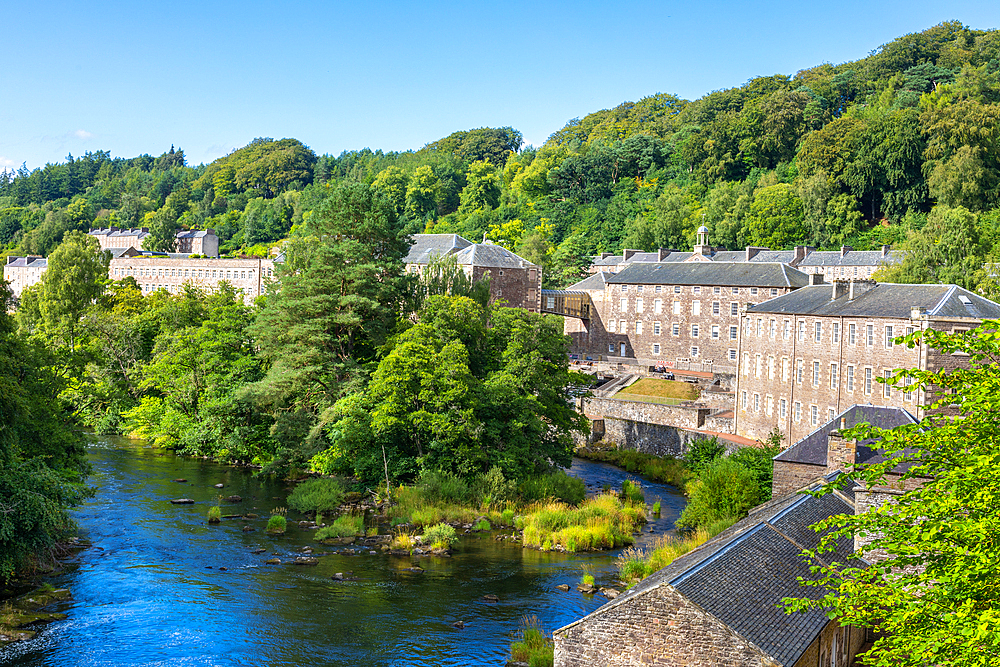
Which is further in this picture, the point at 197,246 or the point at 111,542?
the point at 197,246

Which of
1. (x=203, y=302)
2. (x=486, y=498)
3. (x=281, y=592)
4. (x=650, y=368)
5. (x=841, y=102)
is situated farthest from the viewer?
(x=841, y=102)

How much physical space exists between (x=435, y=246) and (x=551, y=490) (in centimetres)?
4232

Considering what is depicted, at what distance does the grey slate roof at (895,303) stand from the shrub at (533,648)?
2578 cm

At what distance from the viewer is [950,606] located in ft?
34.3

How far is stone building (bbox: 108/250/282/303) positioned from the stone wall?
78377 millimetres

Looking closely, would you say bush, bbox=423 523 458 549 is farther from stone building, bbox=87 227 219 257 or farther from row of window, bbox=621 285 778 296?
stone building, bbox=87 227 219 257

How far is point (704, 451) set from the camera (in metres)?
41.9

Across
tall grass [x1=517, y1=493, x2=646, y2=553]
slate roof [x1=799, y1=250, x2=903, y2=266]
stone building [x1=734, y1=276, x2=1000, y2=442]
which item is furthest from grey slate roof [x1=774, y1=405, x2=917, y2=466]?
slate roof [x1=799, y1=250, x2=903, y2=266]

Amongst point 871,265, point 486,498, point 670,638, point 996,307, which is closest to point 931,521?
point 670,638

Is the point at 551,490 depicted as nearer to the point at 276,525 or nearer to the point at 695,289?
the point at 276,525

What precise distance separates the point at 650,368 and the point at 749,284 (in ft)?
33.6

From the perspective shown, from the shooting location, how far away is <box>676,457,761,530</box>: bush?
2970 cm

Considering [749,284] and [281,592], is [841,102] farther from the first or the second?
[281,592]

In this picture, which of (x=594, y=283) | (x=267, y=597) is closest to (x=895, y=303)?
(x=267, y=597)
